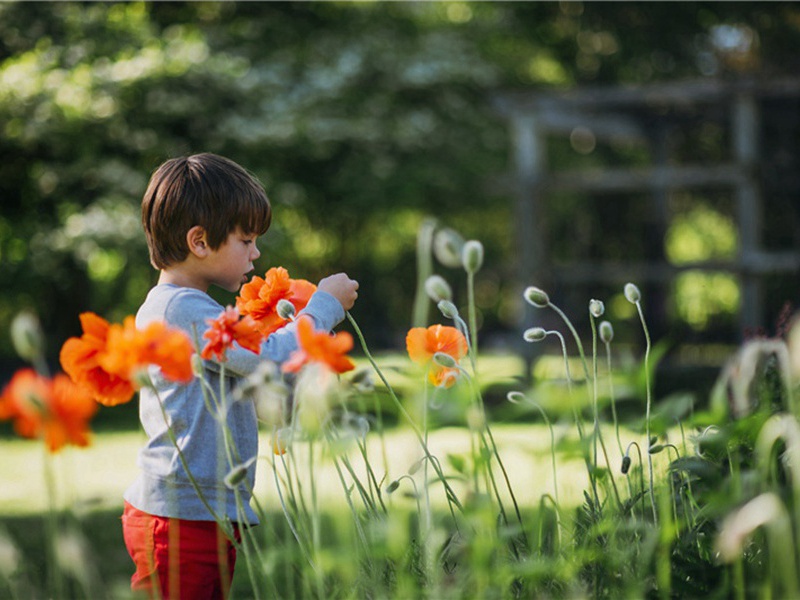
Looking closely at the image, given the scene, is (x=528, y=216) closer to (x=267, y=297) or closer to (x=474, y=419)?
(x=267, y=297)

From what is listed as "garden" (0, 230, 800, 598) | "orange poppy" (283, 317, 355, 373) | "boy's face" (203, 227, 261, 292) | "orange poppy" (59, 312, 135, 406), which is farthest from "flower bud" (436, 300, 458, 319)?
"boy's face" (203, 227, 261, 292)

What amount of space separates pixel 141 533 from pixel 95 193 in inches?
348

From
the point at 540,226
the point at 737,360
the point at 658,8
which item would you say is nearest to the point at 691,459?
the point at 737,360

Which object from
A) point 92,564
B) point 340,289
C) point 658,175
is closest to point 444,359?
point 340,289

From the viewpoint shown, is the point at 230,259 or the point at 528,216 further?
the point at 528,216

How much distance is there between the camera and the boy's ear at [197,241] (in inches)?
87.7

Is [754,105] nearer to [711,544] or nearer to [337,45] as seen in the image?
[337,45]

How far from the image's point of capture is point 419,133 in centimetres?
1212

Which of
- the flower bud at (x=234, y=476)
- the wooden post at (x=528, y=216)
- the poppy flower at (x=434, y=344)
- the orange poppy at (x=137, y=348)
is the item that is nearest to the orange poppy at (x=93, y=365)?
Result: the orange poppy at (x=137, y=348)

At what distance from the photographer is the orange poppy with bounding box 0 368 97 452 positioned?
143 cm

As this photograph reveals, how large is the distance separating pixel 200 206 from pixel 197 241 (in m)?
0.07

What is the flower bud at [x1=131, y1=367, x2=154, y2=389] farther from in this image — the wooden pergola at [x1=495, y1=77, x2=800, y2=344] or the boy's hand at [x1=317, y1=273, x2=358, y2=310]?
the wooden pergola at [x1=495, y1=77, x2=800, y2=344]

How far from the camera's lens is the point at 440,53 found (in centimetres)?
1290

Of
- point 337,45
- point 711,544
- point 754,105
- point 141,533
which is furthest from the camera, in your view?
point 337,45
